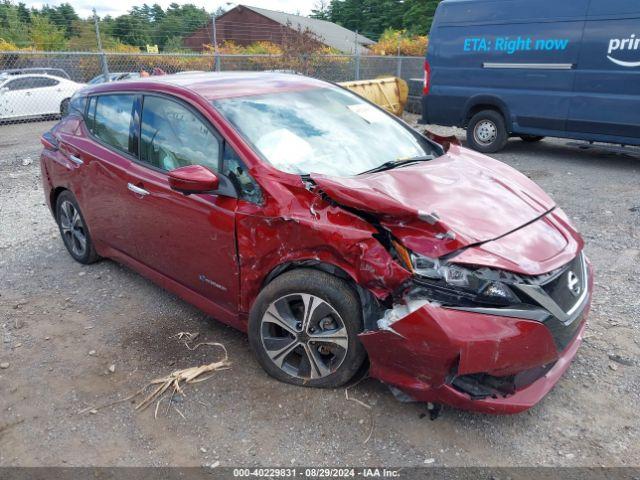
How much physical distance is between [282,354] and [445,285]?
1044mm

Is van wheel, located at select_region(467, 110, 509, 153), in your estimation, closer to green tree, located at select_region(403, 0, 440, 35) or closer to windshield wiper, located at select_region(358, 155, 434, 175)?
windshield wiper, located at select_region(358, 155, 434, 175)

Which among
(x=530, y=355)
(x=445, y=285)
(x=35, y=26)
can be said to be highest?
(x=35, y=26)

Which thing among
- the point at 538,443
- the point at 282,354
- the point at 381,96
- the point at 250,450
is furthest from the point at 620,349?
the point at 381,96

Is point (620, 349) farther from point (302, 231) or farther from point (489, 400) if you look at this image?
point (302, 231)

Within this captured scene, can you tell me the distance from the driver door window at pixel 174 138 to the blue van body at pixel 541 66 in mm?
6576

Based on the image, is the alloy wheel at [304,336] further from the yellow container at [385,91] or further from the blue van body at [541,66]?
the yellow container at [385,91]

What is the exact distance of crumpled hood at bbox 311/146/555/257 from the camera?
7.69 feet

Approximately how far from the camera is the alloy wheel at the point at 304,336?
8.52 feet

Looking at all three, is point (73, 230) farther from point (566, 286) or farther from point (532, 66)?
point (532, 66)

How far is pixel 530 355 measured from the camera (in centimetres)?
226

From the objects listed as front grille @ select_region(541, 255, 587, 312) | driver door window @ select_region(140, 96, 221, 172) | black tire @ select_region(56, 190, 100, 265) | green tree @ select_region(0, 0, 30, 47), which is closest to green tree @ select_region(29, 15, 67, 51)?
green tree @ select_region(0, 0, 30, 47)

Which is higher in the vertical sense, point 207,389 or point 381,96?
point 381,96

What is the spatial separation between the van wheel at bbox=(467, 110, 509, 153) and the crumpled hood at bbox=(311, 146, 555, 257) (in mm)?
6051

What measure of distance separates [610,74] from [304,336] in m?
6.87
